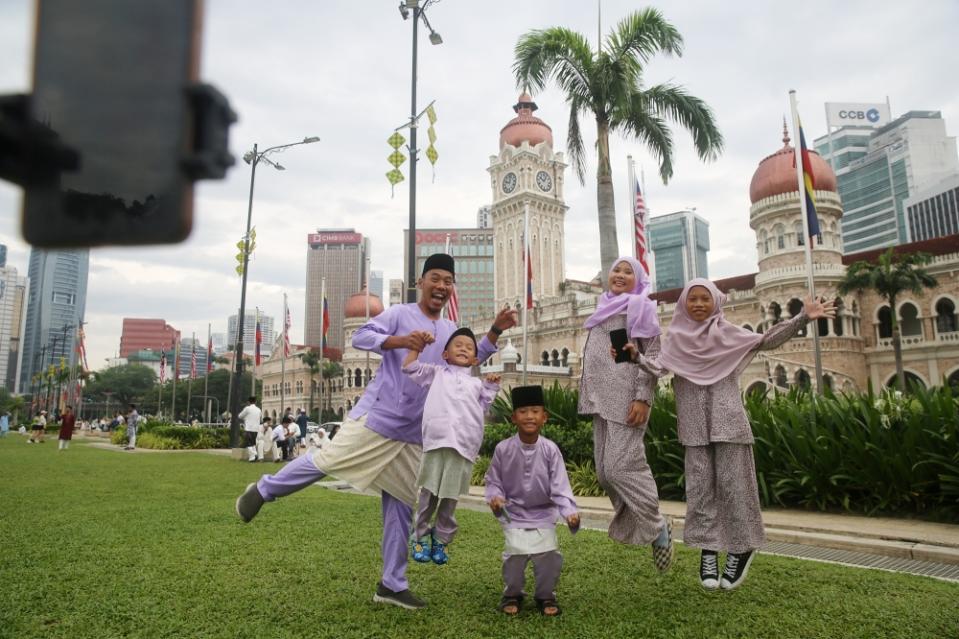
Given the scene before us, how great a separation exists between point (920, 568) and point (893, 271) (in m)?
27.4

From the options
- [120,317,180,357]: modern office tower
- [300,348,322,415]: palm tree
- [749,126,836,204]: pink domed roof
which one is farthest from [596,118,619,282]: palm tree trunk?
[300,348,322,415]: palm tree

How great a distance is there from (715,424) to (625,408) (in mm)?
544

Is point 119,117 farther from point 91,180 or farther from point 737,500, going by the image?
point 737,500

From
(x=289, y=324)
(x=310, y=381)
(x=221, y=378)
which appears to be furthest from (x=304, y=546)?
(x=221, y=378)

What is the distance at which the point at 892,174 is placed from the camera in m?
101

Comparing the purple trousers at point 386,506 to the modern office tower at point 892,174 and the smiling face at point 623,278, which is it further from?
the modern office tower at point 892,174

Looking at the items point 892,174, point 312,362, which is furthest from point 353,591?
point 892,174

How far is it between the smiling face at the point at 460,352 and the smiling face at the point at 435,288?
305 mm

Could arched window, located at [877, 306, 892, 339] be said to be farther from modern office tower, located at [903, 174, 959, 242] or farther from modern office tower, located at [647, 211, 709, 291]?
modern office tower, located at [647, 211, 709, 291]

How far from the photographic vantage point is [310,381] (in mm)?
68875

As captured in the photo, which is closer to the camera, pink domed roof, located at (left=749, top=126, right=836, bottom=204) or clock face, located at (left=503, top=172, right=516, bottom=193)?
pink domed roof, located at (left=749, top=126, right=836, bottom=204)

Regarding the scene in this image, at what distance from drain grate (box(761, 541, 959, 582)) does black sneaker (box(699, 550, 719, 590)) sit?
3.54 ft

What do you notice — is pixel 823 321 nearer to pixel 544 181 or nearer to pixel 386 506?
pixel 544 181

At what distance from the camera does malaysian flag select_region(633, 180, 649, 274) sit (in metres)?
13.8
